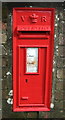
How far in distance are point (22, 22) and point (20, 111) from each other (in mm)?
1409

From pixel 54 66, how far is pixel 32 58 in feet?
1.22

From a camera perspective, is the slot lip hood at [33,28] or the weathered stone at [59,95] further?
the weathered stone at [59,95]

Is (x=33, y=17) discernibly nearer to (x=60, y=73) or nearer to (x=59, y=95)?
(x=60, y=73)

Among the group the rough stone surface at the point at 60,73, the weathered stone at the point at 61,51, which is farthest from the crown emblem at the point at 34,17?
the rough stone surface at the point at 60,73

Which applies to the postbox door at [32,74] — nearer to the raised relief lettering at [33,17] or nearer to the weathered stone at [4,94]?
the weathered stone at [4,94]

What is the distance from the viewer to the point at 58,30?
11.0 feet

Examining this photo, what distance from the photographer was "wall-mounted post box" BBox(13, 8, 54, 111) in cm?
326

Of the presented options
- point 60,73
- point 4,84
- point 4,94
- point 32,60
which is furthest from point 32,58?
point 4,94

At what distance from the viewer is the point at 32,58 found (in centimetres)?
338

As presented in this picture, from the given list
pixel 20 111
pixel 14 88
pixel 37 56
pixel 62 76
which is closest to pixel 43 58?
pixel 37 56

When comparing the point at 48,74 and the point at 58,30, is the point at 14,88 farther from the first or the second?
the point at 58,30

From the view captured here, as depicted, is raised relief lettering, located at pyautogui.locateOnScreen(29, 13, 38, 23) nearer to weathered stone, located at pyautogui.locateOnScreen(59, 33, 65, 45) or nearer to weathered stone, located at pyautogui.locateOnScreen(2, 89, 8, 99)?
weathered stone, located at pyautogui.locateOnScreen(59, 33, 65, 45)

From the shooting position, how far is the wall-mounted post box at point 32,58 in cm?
326

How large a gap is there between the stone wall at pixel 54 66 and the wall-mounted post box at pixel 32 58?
0.07 m
